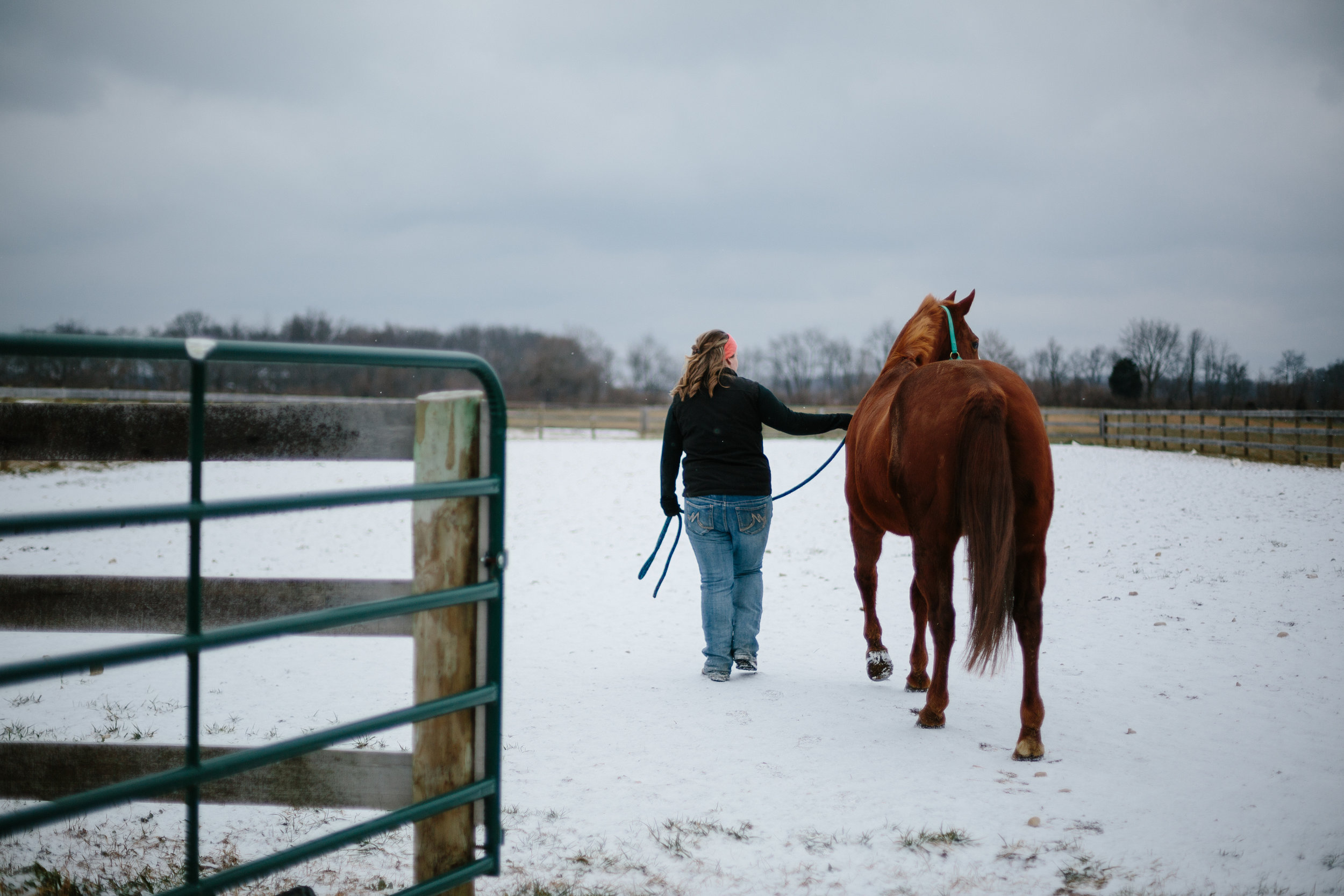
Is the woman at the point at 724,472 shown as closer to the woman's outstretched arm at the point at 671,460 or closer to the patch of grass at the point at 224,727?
the woman's outstretched arm at the point at 671,460

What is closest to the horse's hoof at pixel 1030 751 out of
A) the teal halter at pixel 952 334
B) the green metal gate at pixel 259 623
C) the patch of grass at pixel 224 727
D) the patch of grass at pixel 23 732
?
the teal halter at pixel 952 334

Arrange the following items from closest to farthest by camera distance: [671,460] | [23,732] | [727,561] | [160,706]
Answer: [23,732] < [160,706] < [727,561] < [671,460]

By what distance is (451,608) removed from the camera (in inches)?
86.3

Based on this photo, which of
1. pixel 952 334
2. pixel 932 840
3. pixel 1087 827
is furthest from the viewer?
pixel 952 334

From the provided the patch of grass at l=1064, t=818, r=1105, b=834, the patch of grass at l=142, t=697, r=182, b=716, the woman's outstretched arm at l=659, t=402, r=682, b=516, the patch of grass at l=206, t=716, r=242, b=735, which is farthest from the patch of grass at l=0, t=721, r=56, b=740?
the patch of grass at l=1064, t=818, r=1105, b=834

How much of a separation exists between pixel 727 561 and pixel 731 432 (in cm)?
77

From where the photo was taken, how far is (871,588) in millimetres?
4930

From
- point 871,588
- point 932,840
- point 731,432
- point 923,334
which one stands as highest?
point 923,334

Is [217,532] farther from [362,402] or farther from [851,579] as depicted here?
[362,402]

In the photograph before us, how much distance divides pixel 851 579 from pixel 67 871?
6475mm

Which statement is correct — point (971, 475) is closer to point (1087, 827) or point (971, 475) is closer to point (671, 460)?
point (1087, 827)

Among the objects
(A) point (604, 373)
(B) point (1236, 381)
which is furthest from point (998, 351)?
(A) point (604, 373)

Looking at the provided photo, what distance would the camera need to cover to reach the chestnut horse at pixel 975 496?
348 centimetres

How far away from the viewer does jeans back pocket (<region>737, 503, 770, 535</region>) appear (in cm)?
467
